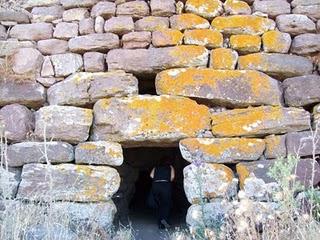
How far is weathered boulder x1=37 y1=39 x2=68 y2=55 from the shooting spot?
409cm

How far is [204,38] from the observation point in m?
3.97

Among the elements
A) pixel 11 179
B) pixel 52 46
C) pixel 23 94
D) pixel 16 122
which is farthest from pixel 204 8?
pixel 11 179

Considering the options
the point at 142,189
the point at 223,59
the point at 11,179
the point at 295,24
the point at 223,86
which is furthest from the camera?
the point at 142,189

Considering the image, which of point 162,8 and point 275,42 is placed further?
point 162,8

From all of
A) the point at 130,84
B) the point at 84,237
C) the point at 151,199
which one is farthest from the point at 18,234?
the point at 151,199

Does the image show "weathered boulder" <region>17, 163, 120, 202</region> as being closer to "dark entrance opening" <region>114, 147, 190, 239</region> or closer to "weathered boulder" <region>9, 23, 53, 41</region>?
"weathered boulder" <region>9, 23, 53, 41</region>

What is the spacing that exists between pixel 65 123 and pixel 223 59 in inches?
54.0

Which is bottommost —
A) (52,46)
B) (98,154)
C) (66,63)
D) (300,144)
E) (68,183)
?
(68,183)

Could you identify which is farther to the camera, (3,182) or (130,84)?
(130,84)

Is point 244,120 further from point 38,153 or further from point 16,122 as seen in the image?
point 16,122

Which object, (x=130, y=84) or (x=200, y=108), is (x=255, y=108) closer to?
(x=200, y=108)

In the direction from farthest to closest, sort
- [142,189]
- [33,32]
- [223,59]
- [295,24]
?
[142,189] → [33,32] → [295,24] → [223,59]

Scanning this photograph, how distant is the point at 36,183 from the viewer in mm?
3674

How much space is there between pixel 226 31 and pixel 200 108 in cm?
73
